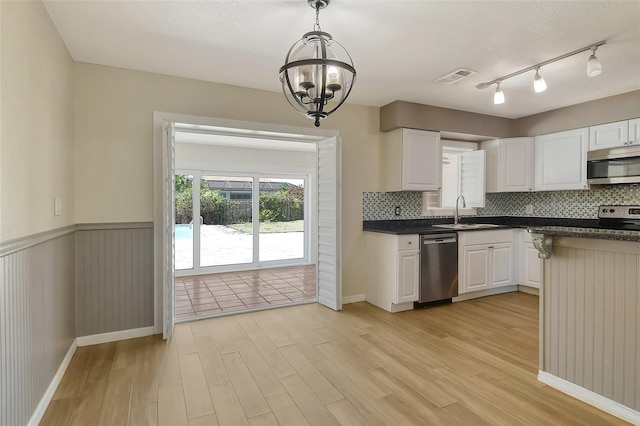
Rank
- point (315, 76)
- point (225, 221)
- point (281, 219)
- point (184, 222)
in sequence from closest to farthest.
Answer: point (315, 76) → point (184, 222) → point (225, 221) → point (281, 219)

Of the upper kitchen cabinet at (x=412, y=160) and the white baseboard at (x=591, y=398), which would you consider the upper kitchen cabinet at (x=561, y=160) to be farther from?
the white baseboard at (x=591, y=398)

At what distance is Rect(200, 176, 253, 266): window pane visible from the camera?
602cm

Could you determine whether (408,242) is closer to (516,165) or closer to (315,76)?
(516,165)

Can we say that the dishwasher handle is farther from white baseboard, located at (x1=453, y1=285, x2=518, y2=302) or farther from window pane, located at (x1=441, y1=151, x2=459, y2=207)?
window pane, located at (x1=441, y1=151, x2=459, y2=207)

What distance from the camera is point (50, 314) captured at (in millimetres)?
2279

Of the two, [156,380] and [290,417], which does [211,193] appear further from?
[290,417]

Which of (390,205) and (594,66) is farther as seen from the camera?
(390,205)

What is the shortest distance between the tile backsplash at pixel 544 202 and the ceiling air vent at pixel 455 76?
155 cm

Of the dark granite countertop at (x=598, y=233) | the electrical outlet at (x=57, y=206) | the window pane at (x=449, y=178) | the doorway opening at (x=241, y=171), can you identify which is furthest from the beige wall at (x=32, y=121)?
the window pane at (x=449, y=178)

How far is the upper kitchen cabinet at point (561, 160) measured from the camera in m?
4.18

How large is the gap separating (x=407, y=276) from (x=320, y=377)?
1806 mm

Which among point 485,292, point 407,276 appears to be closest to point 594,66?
point 407,276

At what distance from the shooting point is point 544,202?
4938 mm

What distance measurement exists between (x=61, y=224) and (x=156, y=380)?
1.34 metres
